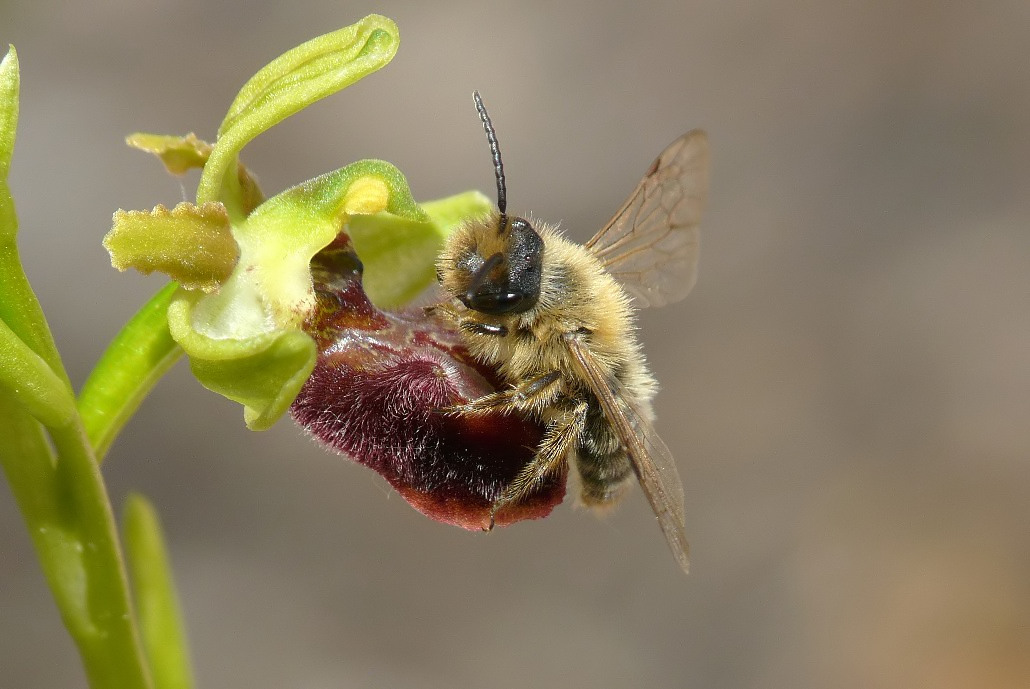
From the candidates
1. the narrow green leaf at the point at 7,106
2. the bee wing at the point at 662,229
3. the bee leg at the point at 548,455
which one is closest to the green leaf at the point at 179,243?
the narrow green leaf at the point at 7,106

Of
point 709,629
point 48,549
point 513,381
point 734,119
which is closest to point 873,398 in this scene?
point 709,629

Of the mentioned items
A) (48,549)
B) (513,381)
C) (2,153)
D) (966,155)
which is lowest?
(966,155)

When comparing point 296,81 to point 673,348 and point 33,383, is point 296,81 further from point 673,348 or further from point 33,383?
point 673,348

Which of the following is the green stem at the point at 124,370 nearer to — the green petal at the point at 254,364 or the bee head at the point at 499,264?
the green petal at the point at 254,364

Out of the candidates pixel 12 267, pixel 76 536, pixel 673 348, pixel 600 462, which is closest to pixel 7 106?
pixel 12 267

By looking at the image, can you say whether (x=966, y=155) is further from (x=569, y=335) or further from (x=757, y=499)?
(x=569, y=335)
